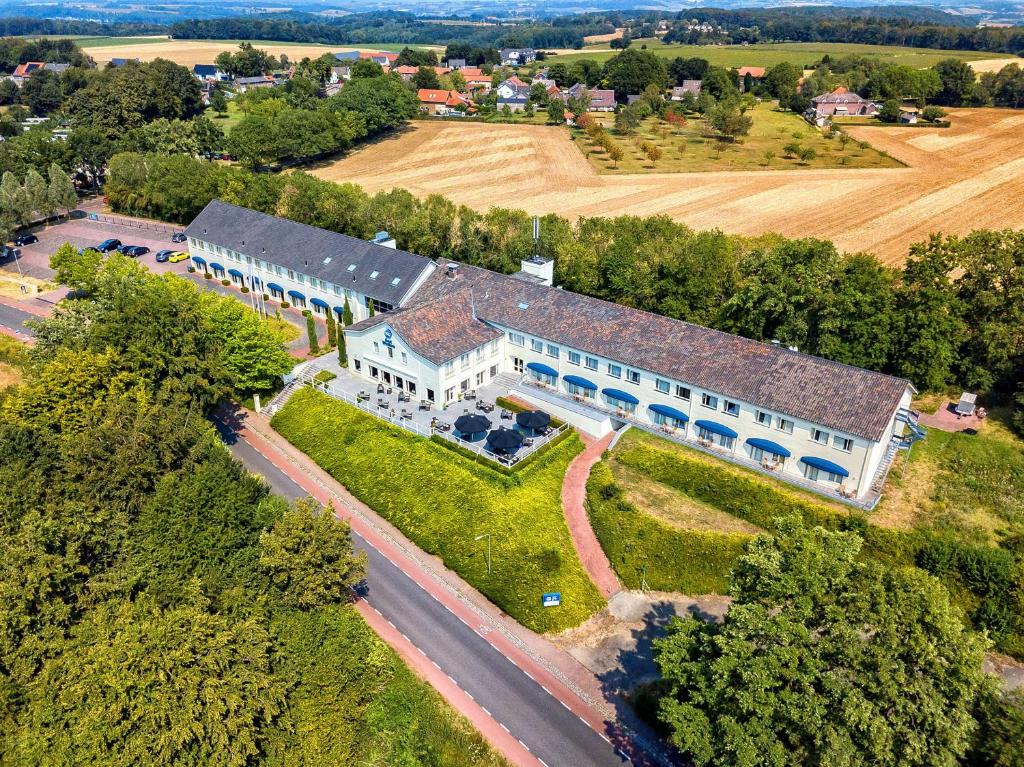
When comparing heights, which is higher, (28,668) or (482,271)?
(482,271)

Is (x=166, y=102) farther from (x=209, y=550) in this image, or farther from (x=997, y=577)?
(x=997, y=577)

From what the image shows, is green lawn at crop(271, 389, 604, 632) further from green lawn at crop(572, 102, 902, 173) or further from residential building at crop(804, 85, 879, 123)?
residential building at crop(804, 85, 879, 123)

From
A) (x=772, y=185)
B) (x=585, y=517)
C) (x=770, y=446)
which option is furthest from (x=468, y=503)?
(x=772, y=185)

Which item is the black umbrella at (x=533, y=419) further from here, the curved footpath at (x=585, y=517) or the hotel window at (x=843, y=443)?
the hotel window at (x=843, y=443)

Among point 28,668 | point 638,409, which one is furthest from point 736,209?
point 28,668

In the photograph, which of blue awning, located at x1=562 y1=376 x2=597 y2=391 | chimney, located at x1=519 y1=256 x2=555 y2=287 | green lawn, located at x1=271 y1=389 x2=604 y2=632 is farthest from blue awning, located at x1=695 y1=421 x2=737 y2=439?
chimney, located at x1=519 y1=256 x2=555 y2=287

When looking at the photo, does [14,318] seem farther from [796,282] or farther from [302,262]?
[796,282]
